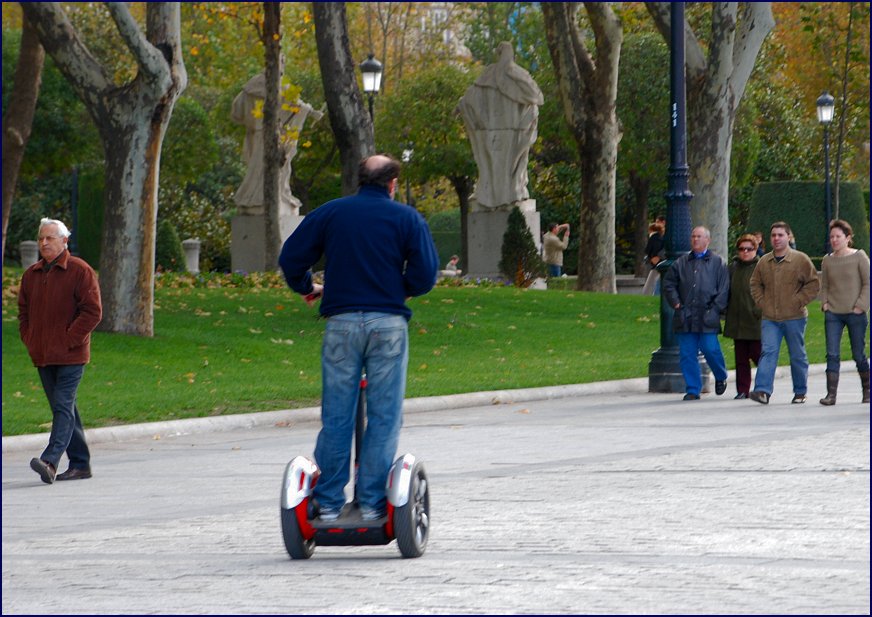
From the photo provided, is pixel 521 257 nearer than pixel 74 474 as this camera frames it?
No

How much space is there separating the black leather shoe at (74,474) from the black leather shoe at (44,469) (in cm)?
20

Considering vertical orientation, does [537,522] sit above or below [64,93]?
below

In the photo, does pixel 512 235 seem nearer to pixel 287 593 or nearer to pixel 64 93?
pixel 64 93

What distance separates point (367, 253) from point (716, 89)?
16.2 metres

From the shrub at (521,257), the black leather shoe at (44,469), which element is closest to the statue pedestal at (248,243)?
the shrub at (521,257)

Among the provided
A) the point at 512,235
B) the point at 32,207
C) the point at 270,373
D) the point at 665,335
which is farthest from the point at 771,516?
the point at 32,207

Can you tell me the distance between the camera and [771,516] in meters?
8.93

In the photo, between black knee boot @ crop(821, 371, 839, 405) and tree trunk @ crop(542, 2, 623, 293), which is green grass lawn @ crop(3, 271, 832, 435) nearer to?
tree trunk @ crop(542, 2, 623, 293)

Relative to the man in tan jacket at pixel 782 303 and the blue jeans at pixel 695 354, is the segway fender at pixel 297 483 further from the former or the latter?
the blue jeans at pixel 695 354

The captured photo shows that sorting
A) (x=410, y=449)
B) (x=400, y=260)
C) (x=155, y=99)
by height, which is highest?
(x=155, y=99)

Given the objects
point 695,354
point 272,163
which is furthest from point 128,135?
point 272,163

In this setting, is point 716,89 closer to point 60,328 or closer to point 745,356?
point 745,356

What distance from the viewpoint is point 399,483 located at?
767cm

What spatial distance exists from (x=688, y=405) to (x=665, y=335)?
2003mm
